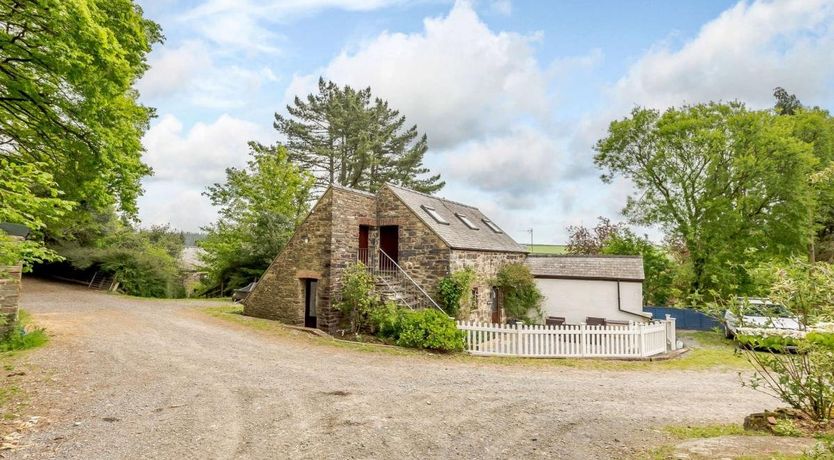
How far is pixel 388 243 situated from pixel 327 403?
10552mm

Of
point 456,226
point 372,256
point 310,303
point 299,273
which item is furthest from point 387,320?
point 456,226

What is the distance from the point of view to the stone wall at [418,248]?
1605 cm

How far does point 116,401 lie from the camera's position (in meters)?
7.71

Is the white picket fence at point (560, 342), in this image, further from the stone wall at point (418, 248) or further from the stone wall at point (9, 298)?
the stone wall at point (9, 298)

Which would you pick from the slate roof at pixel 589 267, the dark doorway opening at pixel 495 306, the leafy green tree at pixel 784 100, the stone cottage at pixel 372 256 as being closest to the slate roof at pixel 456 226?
the stone cottage at pixel 372 256

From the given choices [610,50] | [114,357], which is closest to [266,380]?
[114,357]

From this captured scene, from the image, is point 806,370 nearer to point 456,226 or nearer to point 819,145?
point 456,226

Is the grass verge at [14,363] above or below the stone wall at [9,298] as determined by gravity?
below

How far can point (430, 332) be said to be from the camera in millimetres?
13398

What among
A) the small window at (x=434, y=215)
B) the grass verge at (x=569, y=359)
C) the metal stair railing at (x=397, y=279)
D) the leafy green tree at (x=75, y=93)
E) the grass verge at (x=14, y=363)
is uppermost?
the leafy green tree at (x=75, y=93)

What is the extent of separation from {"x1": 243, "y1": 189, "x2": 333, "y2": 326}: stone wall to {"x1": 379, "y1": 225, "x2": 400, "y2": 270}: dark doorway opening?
99.4 inches

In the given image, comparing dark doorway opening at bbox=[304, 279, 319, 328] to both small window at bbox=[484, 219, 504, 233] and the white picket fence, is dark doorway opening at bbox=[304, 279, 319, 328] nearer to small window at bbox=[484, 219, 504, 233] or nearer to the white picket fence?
the white picket fence

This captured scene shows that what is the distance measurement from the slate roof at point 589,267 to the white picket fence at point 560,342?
209 inches

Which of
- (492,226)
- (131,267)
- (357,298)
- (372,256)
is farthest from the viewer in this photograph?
(131,267)
